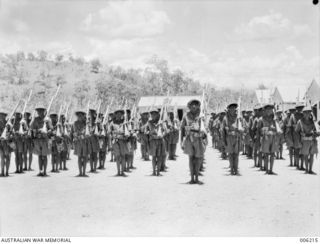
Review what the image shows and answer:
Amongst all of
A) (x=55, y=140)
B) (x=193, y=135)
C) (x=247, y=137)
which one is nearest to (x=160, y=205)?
(x=193, y=135)

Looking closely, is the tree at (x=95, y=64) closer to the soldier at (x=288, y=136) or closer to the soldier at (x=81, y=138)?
the soldier at (x=288, y=136)

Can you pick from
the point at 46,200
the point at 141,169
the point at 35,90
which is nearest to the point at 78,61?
the point at 35,90

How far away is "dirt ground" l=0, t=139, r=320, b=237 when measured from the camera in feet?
25.6

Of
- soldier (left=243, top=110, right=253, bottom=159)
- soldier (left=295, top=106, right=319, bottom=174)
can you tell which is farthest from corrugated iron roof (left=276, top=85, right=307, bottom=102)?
soldier (left=295, top=106, right=319, bottom=174)

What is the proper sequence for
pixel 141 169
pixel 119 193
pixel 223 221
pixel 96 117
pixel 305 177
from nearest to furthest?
pixel 223 221 < pixel 119 193 < pixel 305 177 < pixel 96 117 < pixel 141 169

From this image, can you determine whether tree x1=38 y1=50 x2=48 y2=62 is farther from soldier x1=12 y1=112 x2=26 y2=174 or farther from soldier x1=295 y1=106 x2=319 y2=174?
soldier x1=295 y1=106 x2=319 y2=174

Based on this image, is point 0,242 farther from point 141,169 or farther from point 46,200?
point 141,169

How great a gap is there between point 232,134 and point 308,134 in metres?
2.30

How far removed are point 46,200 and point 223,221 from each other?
4.10 metres

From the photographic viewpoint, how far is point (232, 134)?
45.4 feet

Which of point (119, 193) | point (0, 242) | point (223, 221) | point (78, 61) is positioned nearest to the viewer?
point (0, 242)

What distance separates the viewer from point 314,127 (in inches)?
550

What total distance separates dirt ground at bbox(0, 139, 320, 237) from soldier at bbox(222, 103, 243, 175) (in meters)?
0.70

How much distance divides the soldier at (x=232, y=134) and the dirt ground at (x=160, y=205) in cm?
70
